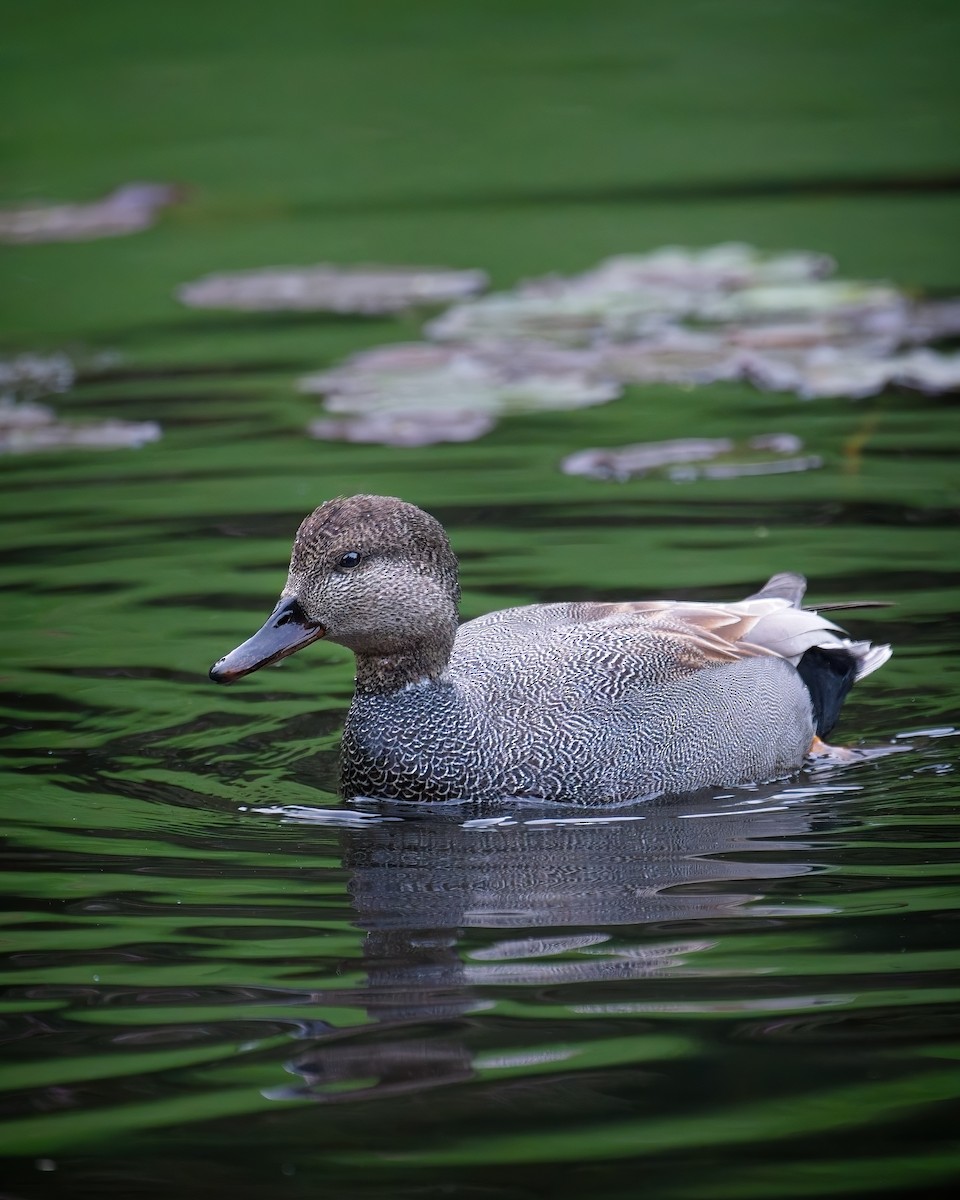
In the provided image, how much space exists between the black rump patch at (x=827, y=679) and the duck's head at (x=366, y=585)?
1296 mm

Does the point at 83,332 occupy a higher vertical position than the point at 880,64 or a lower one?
lower

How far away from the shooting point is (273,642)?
5719 millimetres

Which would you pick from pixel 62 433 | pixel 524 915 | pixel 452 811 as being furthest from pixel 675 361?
pixel 524 915

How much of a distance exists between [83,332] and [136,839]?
7155 millimetres

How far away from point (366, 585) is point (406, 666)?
35 centimetres

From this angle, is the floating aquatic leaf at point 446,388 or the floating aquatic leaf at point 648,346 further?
the floating aquatic leaf at point 648,346

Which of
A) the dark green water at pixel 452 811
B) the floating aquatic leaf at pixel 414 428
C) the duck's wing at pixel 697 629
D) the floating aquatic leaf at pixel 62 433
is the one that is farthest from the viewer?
the floating aquatic leaf at pixel 62 433

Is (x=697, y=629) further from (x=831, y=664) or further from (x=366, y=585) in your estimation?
(x=366, y=585)

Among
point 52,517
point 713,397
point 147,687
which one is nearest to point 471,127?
point 713,397

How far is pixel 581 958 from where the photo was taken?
4426mm

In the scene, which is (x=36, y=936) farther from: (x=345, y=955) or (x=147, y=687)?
(x=147, y=687)

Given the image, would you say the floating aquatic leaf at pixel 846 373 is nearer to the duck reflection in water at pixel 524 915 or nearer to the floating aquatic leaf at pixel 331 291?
the floating aquatic leaf at pixel 331 291

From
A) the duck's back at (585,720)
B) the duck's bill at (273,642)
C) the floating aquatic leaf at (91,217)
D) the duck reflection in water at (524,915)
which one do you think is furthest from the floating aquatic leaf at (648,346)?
the duck reflection in water at (524,915)

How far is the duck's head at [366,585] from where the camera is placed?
5.77 metres
